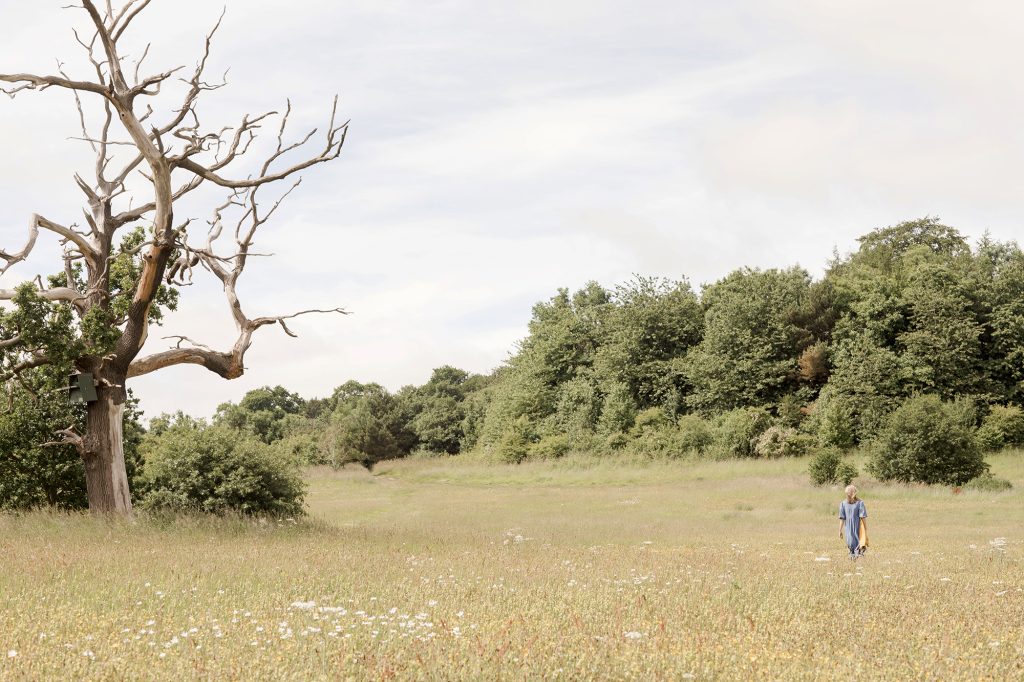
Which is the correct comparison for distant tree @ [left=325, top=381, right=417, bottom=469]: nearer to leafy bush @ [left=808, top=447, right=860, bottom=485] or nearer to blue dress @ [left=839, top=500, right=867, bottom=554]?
leafy bush @ [left=808, top=447, right=860, bottom=485]

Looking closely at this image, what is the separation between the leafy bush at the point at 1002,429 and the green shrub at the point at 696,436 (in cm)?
1496

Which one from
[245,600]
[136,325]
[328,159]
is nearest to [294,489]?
[136,325]

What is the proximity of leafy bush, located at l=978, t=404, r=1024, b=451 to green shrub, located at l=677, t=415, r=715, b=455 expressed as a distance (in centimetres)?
1496

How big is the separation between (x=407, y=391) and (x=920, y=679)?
84320 mm

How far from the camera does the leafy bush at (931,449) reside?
35.9 metres

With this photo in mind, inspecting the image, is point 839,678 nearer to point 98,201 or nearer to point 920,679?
point 920,679

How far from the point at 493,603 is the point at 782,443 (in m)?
45.8

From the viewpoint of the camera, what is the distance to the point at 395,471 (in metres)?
65.3

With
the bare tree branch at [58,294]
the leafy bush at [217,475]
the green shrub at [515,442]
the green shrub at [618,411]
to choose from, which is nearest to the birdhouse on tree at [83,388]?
the bare tree branch at [58,294]

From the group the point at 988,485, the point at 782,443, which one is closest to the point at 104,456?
the point at 988,485

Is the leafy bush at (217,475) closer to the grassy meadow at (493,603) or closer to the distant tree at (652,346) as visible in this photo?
the grassy meadow at (493,603)

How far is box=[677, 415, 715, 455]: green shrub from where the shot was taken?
55656 millimetres

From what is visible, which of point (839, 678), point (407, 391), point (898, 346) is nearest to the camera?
point (839, 678)

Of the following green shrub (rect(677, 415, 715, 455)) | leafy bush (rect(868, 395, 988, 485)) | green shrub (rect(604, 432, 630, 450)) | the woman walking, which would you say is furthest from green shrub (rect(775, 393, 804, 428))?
the woman walking
